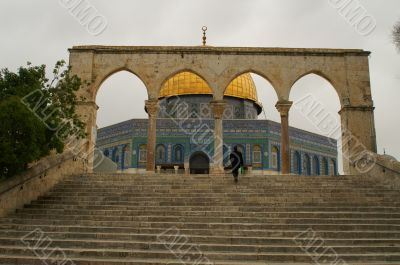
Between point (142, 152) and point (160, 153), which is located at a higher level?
point (142, 152)

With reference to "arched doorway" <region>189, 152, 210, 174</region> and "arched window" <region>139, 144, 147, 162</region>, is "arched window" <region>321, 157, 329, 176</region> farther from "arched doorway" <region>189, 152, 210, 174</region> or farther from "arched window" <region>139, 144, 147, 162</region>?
"arched window" <region>139, 144, 147, 162</region>

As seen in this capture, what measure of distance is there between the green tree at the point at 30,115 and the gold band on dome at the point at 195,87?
62.9ft

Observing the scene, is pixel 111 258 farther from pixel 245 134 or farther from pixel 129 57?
pixel 245 134

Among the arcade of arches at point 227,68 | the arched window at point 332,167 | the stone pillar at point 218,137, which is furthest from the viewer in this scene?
the arched window at point 332,167

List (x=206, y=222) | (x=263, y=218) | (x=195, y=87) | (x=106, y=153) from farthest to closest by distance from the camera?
1. (x=106, y=153)
2. (x=195, y=87)
3. (x=263, y=218)
4. (x=206, y=222)

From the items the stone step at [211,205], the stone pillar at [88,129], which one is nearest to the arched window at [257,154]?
the stone pillar at [88,129]

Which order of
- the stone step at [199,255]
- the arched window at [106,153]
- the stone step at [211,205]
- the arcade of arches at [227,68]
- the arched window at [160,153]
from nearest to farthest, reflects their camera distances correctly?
the stone step at [199,255]
the stone step at [211,205]
the arcade of arches at [227,68]
the arched window at [160,153]
the arched window at [106,153]

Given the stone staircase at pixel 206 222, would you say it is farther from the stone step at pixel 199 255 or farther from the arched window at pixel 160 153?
the arched window at pixel 160 153

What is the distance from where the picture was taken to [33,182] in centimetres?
1027

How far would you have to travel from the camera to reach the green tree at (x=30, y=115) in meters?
8.54

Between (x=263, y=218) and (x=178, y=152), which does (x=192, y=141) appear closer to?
(x=178, y=152)

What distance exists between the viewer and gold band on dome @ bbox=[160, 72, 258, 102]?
98.7ft

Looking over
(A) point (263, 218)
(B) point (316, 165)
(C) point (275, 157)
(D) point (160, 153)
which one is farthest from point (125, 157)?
(A) point (263, 218)

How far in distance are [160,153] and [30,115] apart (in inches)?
799
